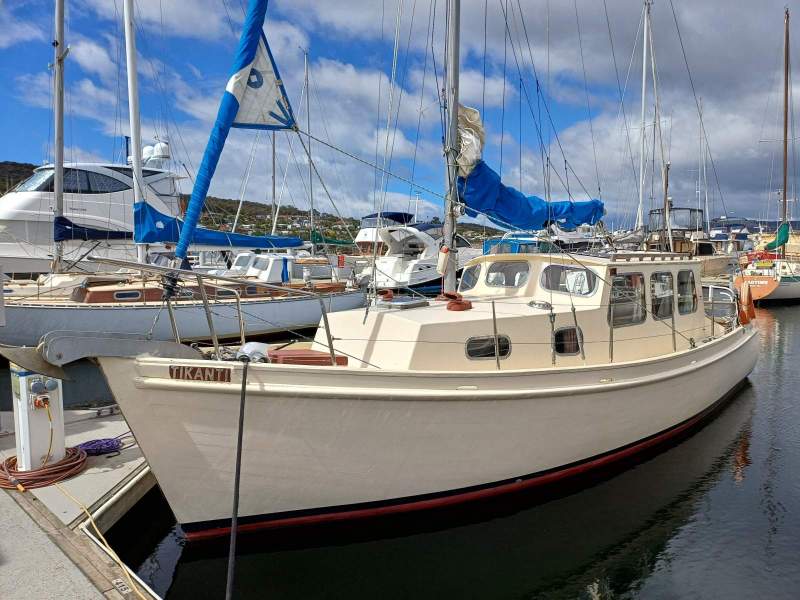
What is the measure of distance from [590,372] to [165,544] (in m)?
4.98

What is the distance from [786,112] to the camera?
32375 mm

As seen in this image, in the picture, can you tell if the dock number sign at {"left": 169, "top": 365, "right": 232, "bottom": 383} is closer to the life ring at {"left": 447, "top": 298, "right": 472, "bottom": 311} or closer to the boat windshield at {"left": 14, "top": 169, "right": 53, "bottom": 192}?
the life ring at {"left": 447, "top": 298, "right": 472, "bottom": 311}

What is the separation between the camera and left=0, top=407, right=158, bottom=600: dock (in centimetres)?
382

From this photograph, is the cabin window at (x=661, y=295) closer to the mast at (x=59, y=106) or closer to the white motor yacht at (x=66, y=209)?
the mast at (x=59, y=106)

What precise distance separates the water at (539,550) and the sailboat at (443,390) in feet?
0.98

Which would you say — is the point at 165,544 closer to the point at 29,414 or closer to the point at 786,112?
the point at 29,414

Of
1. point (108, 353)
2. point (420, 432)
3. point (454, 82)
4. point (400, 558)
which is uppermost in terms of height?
point (454, 82)

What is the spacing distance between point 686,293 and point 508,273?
3.08 metres

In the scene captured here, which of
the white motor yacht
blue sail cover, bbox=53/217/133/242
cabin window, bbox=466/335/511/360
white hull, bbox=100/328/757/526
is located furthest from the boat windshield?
cabin window, bbox=466/335/511/360

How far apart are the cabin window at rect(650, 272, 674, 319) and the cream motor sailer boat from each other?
3 cm

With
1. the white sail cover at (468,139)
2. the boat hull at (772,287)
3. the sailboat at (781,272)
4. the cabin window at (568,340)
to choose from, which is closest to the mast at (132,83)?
the white sail cover at (468,139)

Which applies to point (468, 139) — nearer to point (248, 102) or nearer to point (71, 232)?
point (248, 102)

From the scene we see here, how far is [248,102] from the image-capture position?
626 centimetres

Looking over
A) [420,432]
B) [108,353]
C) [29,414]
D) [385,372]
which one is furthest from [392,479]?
[29,414]
